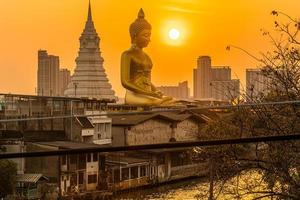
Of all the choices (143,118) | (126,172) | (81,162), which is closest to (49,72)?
(143,118)

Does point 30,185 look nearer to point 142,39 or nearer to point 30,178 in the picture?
point 30,178

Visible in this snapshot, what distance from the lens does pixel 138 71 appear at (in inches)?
270

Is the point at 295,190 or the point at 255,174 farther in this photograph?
the point at 255,174

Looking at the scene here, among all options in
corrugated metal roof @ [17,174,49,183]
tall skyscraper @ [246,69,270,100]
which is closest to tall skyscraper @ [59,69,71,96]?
corrugated metal roof @ [17,174,49,183]

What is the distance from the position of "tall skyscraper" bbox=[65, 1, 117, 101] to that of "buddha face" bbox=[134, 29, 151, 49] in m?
4.92

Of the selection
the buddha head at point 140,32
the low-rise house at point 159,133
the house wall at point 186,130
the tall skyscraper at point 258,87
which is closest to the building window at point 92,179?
the low-rise house at point 159,133

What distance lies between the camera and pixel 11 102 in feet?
17.4

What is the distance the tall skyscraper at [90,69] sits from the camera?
12.0 meters

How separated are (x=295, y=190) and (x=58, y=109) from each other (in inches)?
156

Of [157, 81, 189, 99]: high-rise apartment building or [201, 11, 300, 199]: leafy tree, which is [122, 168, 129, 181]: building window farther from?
[157, 81, 189, 99]: high-rise apartment building

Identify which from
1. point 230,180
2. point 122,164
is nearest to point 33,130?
point 122,164

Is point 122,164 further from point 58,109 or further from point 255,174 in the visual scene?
point 255,174

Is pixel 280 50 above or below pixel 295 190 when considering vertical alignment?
above

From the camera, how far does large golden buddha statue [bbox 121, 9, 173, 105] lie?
6.73 m
